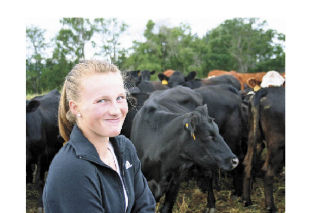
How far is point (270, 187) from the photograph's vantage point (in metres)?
4.40

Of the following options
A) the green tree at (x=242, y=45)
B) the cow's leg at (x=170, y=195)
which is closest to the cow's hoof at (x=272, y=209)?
the cow's leg at (x=170, y=195)

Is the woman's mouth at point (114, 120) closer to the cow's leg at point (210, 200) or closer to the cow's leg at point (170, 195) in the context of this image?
the cow's leg at point (170, 195)

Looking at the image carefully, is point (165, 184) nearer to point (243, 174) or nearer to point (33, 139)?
point (243, 174)

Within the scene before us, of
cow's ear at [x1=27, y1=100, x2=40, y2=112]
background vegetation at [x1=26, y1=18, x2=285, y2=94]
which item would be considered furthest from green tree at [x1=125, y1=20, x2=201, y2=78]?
cow's ear at [x1=27, y1=100, x2=40, y2=112]

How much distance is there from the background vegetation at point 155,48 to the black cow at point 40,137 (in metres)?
0.29

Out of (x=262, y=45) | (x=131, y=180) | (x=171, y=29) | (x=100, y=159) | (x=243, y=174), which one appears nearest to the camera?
(x=100, y=159)

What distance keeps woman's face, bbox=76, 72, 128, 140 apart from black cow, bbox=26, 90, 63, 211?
3.24 metres

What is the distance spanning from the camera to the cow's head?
133 inches

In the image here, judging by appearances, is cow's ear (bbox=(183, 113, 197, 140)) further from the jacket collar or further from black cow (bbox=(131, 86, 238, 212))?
the jacket collar

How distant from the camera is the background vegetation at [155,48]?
4109 millimetres

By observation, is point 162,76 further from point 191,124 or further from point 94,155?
point 94,155

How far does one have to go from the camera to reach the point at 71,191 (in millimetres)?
1211
